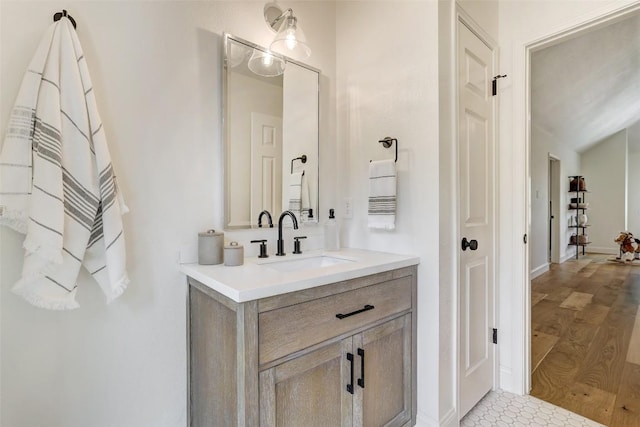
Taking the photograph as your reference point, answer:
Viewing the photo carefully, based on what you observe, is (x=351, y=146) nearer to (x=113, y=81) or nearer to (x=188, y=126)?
(x=188, y=126)

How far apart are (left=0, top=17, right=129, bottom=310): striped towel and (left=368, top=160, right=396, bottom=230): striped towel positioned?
115 cm

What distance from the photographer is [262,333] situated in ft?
3.13

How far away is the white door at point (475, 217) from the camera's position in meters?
1.61

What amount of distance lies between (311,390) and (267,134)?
1.22 m

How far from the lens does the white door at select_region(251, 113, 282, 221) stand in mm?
1567

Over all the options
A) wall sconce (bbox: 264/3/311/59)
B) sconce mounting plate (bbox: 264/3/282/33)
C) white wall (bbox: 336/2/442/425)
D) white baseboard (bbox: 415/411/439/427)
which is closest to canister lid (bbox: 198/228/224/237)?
white wall (bbox: 336/2/442/425)

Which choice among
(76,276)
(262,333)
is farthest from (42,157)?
(262,333)

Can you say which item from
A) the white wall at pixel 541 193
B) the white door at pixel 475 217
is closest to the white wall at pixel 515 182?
the white door at pixel 475 217

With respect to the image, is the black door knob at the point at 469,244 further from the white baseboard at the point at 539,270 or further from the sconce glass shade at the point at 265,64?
the white baseboard at the point at 539,270

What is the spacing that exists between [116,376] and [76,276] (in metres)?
0.45

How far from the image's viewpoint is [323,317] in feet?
3.65

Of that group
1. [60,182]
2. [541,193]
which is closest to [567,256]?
Answer: [541,193]

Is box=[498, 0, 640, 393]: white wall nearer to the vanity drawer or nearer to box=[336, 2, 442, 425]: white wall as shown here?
box=[336, 2, 442, 425]: white wall

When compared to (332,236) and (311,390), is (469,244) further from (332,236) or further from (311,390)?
(311,390)
